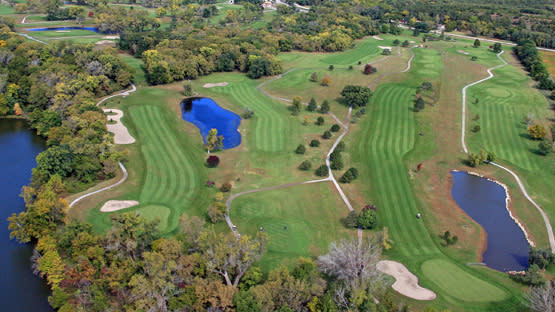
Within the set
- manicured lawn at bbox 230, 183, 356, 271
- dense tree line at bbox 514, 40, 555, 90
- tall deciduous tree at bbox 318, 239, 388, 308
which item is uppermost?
dense tree line at bbox 514, 40, 555, 90

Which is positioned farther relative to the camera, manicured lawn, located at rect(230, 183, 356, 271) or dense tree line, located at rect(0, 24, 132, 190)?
dense tree line, located at rect(0, 24, 132, 190)

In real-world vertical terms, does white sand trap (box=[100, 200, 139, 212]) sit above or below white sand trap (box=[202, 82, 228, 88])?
below

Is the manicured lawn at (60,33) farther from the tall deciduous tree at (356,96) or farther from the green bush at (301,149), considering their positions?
the green bush at (301,149)

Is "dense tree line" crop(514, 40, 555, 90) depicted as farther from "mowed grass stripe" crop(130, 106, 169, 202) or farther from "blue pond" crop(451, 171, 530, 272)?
"mowed grass stripe" crop(130, 106, 169, 202)

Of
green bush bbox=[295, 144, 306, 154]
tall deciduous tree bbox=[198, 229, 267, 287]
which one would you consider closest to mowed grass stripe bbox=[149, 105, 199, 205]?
tall deciduous tree bbox=[198, 229, 267, 287]

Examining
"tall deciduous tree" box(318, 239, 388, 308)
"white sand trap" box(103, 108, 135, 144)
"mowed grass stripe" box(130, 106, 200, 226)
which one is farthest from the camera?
"white sand trap" box(103, 108, 135, 144)

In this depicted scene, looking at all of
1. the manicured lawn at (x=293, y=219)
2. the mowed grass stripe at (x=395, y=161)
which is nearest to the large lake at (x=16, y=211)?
the manicured lawn at (x=293, y=219)

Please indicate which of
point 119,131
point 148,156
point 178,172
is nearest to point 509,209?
point 178,172
